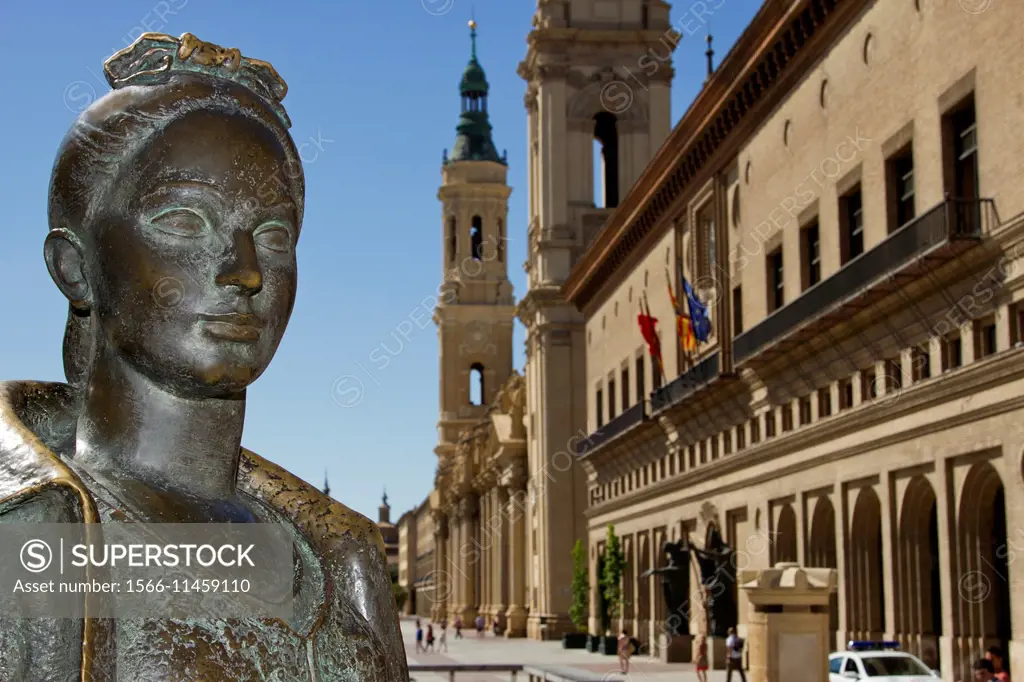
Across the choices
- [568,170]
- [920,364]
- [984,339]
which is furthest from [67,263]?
[568,170]

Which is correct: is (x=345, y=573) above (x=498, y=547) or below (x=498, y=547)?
below

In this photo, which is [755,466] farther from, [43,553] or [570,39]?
[43,553]

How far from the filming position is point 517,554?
8512 centimetres

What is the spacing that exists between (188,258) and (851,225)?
108 feet

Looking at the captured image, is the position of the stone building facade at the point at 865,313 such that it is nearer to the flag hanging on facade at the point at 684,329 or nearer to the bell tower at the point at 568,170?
the flag hanging on facade at the point at 684,329

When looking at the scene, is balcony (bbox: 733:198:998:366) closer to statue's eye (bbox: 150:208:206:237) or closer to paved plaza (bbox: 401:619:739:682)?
paved plaza (bbox: 401:619:739:682)

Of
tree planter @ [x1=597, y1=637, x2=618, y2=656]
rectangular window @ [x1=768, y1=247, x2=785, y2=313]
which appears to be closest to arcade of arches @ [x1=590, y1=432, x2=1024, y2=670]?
rectangular window @ [x1=768, y1=247, x2=785, y2=313]

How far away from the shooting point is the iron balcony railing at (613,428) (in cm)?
5544

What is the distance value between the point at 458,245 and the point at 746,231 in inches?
3347

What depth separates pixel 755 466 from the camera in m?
41.4

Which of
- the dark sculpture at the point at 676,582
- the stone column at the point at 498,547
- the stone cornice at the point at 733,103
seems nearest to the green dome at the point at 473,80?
the stone column at the point at 498,547

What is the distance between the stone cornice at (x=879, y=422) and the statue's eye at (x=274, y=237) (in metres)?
23.2

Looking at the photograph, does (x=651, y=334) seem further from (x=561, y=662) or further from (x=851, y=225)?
(x=851, y=225)

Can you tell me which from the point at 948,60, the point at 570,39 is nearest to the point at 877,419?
the point at 948,60
